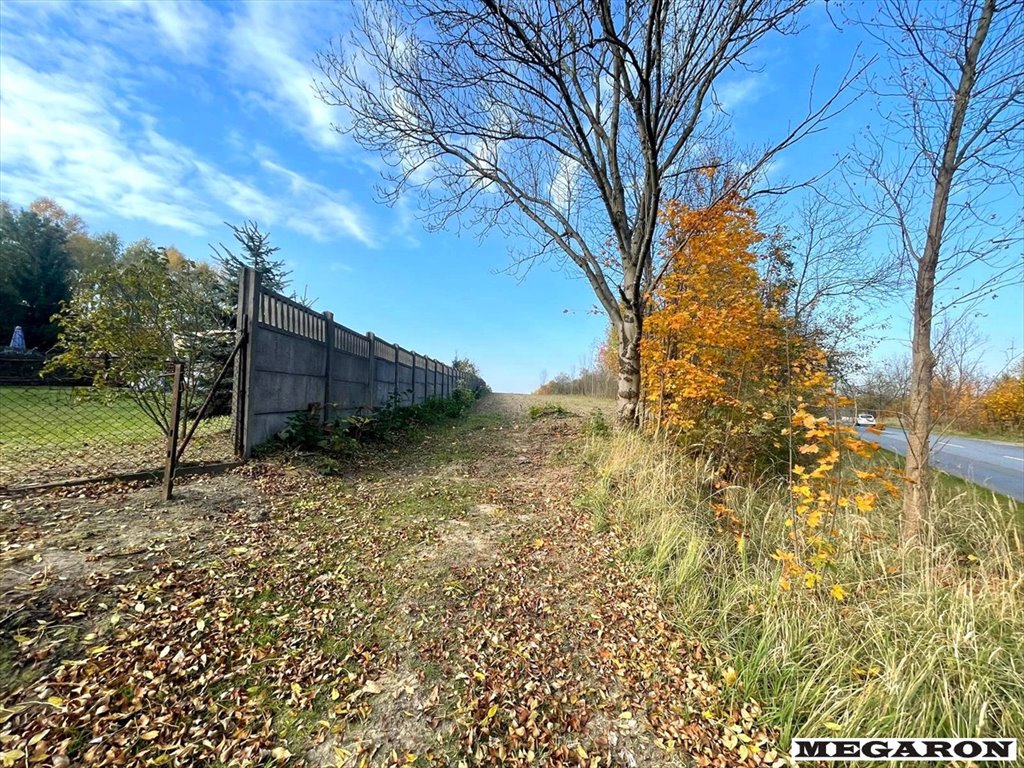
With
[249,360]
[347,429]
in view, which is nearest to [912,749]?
[249,360]

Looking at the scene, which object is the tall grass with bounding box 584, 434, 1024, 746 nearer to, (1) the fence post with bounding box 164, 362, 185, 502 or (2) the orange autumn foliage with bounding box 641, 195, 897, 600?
(2) the orange autumn foliage with bounding box 641, 195, 897, 600

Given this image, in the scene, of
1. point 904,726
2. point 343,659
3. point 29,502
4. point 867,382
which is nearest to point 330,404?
point 29,502

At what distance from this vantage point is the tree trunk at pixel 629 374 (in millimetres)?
6773

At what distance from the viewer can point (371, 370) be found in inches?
318

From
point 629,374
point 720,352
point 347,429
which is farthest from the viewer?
point 720,352

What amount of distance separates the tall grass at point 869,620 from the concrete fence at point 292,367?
4138 millimetres

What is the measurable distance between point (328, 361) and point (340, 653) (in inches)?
197

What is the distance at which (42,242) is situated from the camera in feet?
62.2

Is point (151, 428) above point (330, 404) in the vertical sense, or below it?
below

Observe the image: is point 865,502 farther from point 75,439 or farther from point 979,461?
point 979,461

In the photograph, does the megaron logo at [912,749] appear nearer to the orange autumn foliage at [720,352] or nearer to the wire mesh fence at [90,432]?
the orange autumn foliage at [720,352]

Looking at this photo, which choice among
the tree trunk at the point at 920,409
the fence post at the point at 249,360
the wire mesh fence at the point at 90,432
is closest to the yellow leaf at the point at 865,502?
the tree trunk at the point at 920,409

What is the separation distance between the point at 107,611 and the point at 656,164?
7.00 meters

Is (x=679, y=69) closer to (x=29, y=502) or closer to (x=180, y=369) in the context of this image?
(x=180, y=369)
